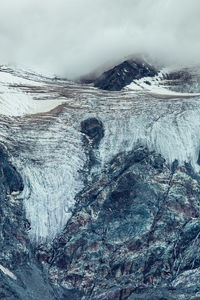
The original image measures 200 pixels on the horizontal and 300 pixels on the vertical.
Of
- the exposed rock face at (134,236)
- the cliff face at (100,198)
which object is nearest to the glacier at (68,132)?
the cliff face at (100,198)

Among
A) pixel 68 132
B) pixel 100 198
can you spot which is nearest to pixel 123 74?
pixel 68 132

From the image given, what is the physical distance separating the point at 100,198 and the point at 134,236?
32.6 feet

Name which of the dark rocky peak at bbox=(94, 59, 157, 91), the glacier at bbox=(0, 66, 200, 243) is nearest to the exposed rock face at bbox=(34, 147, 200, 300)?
the glacier at bbox=(0, 66, 200, 243)

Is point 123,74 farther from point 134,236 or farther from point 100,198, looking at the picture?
point 134,236

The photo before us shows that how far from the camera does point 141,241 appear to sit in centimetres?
13075

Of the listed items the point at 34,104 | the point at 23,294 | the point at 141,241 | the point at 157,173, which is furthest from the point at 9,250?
the point at 34,104

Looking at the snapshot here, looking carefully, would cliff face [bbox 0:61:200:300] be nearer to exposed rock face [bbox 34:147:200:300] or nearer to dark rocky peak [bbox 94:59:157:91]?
exposed rock face [bbox 34:147:200:300]

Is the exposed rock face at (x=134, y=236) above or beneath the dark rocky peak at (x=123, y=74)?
beneath

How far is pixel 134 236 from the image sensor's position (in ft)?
431

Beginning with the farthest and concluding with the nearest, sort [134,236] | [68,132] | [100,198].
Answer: [68,132] → [100,198] → [134,236]

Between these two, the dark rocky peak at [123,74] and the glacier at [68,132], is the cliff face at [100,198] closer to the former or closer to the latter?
the glacier at [68,132]

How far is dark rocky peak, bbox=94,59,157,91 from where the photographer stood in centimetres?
17275

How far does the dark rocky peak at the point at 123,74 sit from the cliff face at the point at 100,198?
33.1 feet

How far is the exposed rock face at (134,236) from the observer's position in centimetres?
12419
